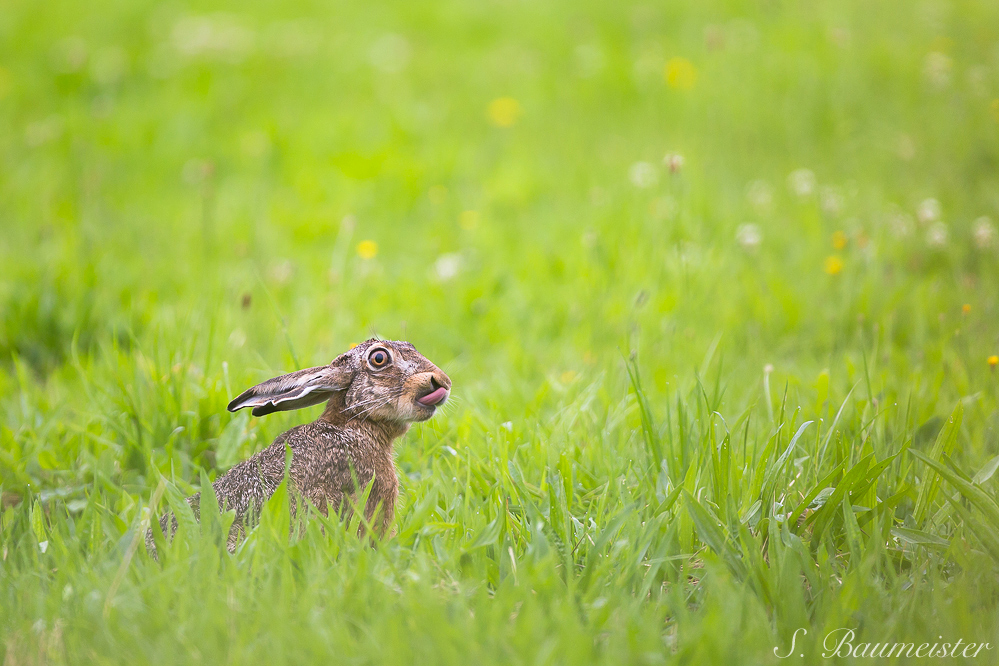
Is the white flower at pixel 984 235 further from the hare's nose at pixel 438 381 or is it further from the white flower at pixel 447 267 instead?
the hare's nose at pixel 438 381

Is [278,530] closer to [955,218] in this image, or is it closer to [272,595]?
[272,595]

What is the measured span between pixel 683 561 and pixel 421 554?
872 mm

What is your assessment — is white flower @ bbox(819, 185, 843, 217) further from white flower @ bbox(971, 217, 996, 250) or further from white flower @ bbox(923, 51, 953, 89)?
white flower @ bbox(923, 51, 953, 89)

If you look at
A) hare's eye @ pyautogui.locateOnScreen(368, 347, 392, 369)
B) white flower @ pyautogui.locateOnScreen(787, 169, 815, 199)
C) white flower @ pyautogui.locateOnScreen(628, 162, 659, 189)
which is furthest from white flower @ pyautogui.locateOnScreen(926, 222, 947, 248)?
hare's eye @ pyautogui.locateOnScreen(368, 347, 392, 369)

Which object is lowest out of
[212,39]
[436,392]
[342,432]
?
[342,432]

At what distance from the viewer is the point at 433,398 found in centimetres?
298

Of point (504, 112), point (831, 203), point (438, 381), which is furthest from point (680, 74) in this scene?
point (438, 381)

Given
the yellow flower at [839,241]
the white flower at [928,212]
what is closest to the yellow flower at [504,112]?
the yellow flower at [839,241]

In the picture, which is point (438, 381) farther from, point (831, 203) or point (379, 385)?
point (831, 203)

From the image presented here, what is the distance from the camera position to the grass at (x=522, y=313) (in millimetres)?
2318

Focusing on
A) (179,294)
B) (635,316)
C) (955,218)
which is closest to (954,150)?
(955,218)

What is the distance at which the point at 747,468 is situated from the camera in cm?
292

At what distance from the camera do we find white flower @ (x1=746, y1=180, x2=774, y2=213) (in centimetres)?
614

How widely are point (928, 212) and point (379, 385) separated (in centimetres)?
445
